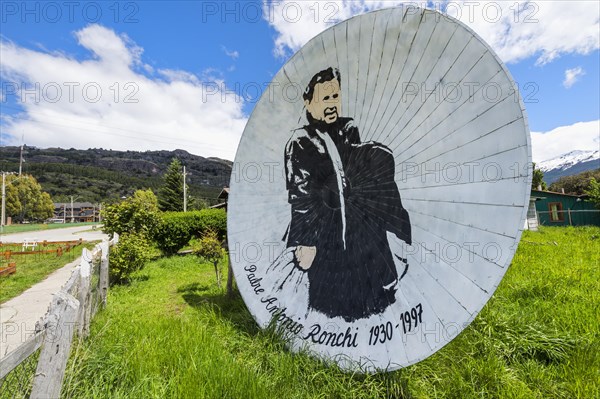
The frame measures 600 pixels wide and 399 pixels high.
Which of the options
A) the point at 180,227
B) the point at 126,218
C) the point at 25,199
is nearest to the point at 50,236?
the point at 180,227

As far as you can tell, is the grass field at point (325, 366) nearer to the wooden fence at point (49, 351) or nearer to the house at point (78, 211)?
the wooden fence at point (49, 351)

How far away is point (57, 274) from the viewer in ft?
33.8

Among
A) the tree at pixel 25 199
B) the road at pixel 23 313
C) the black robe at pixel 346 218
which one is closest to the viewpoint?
the black robe at pixel 346 218

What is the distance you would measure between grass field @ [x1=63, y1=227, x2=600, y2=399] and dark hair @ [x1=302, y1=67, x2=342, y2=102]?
2.61 metres

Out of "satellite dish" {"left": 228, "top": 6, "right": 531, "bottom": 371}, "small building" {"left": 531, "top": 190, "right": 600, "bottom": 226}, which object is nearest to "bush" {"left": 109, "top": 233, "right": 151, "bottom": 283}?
"satellite dish" {"left": 228, "top": 6, "right": 531, "bottom": 371}

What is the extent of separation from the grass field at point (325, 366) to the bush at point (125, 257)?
3.44 m

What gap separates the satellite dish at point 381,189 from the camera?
253cm

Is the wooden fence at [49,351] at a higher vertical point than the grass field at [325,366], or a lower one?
higher

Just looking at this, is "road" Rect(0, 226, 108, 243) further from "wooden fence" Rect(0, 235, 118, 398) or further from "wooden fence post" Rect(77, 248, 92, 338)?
"wooden fence" Rect(0, 235, 118, 398)

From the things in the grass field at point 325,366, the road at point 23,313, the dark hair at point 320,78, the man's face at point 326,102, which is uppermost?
the dark hair at point 320,78

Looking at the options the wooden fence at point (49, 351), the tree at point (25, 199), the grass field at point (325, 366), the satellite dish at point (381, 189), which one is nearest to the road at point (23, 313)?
the grass field at point (325, 366)

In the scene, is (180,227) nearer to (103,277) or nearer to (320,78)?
(103,277)

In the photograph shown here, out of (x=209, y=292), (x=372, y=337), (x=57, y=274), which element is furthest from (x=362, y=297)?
(x=57, y=274)

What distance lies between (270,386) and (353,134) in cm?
244
